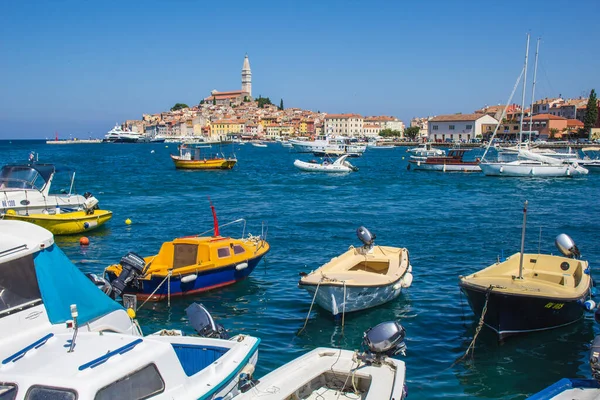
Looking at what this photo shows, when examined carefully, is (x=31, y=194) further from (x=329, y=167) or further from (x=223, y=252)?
(x=329, y=167)

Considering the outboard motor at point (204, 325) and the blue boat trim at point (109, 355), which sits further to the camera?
the outboard motor at point (204, 325)

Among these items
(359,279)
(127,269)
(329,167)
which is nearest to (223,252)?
(127,269)

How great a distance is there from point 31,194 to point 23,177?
3.27ft

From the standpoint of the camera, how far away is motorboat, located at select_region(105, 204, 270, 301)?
13.5 metres

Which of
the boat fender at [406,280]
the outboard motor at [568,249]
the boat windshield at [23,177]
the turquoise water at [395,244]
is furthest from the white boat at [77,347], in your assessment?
the boat windshield at [23,177]

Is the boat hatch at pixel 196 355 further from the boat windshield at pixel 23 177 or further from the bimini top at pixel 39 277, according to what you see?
the boat windshield at pixel 23 177

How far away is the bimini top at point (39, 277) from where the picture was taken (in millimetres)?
6621

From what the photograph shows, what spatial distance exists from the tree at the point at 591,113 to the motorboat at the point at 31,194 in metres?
121

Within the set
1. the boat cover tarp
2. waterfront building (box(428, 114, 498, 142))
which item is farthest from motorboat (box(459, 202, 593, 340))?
waterfront building (box(428, 114, 498, 142))

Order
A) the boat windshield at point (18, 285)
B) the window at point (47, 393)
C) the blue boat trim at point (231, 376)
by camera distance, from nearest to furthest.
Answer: the window at point (47, 393) → the blue boat trim at point (231, 376) → the boat windshield at point (18, 285)

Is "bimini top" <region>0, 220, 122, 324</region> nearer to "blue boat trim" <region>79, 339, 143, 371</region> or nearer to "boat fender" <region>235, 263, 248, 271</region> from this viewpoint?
"blue boat trim" <region>79, 339, 143, 371</region>

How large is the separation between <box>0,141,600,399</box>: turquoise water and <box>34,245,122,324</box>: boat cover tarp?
3540 mm

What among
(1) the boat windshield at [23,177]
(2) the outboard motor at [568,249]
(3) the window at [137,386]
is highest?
(1) the boat windshield at [23,177]

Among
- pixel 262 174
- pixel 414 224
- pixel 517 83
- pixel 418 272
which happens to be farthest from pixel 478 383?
pixel 517 83
